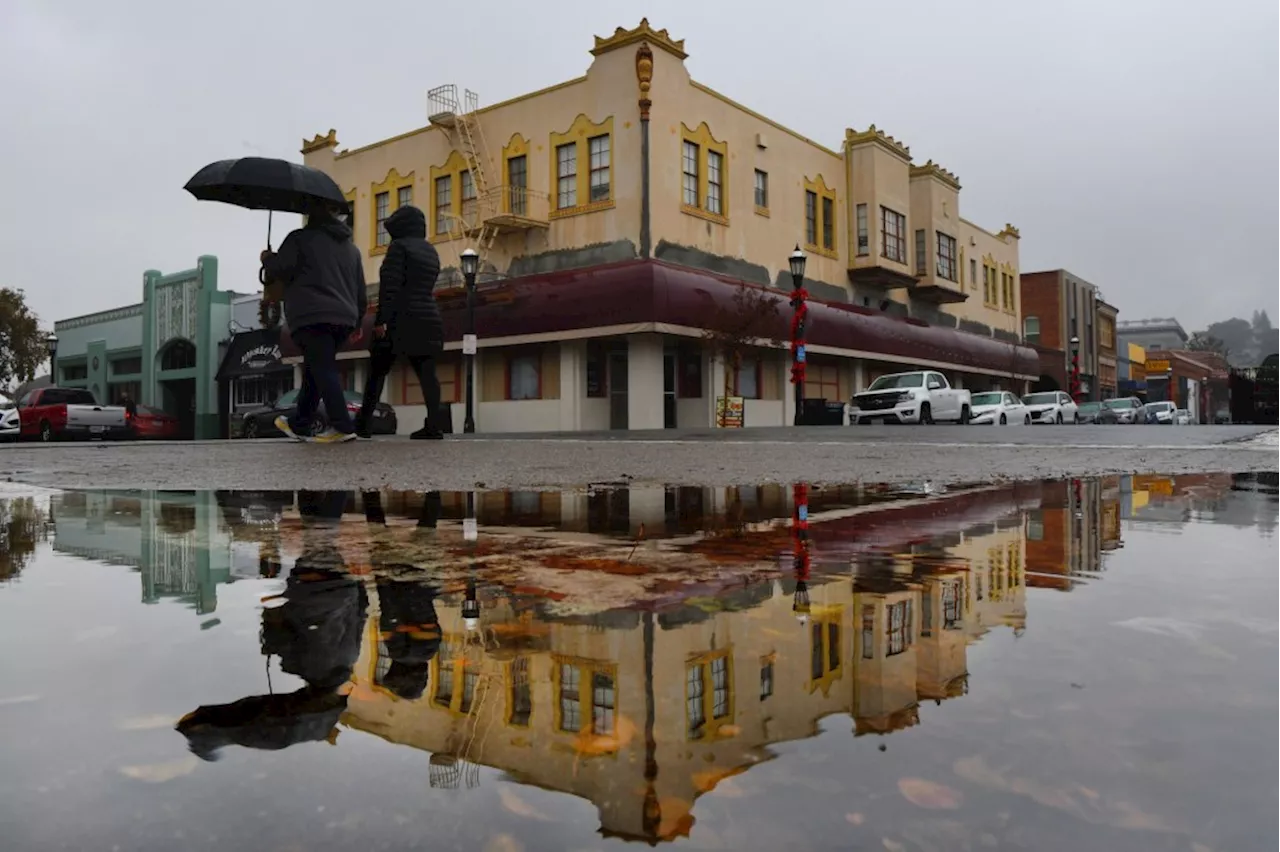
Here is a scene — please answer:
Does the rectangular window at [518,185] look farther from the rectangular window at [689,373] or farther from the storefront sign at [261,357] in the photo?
the storefront sign at [261,357]

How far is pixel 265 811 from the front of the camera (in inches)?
39.5

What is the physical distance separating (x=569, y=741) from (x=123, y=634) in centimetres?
118

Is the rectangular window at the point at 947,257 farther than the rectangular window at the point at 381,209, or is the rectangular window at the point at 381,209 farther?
the rectangular window at the point at 947,257

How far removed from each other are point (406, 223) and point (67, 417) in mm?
20891

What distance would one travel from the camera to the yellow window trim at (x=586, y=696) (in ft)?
3.96

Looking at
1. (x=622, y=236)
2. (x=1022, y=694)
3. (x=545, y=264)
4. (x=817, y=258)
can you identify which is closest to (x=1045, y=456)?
(x=1022, y=694)

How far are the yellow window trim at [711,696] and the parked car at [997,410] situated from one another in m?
30.0

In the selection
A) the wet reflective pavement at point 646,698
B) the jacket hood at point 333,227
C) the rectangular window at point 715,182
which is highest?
the rectangular window at point 715,182

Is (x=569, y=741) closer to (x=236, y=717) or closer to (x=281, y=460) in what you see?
(x=236, y=717)

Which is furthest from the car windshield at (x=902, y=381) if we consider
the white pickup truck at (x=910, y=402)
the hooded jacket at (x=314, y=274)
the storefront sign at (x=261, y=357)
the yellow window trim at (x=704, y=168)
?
the storefront sign at (x=261, y=357)

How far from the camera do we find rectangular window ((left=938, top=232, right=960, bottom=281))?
40206 millimetres

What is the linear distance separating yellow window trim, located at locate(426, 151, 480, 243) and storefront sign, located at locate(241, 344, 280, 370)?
39.2 feet

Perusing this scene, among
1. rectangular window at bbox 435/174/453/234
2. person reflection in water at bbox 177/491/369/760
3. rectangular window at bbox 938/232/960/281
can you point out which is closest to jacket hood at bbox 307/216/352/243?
person reflection in water at bbox 177/491/369/760

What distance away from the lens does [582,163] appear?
27516 mm
